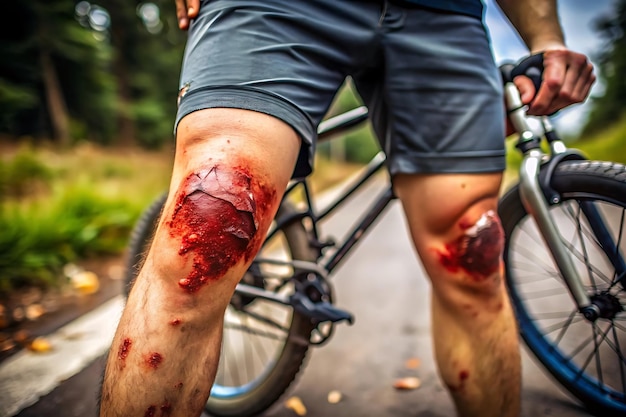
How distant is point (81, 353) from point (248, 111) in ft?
5.84

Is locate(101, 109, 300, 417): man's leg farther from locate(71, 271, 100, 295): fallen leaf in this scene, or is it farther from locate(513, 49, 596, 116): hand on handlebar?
locate(71, 271, 100, 295): fallen leaf

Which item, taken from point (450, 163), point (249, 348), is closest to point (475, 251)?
point (450, 163)

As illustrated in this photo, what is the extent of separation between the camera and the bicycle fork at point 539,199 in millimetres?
1309

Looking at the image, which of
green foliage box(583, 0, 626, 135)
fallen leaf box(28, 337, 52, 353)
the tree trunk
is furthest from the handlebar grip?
the tree trunk

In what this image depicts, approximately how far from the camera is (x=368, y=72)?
3.81 ft

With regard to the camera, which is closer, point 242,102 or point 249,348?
point 242,102

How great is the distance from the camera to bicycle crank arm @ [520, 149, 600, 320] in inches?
51.4

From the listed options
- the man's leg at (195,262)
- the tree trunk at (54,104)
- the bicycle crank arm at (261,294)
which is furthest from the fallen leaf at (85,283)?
the tree trunk at (54,104)

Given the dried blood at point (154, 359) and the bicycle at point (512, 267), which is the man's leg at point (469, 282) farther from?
the dried blood at point (154, 359)

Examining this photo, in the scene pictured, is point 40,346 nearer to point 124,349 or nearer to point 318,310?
point 318,310

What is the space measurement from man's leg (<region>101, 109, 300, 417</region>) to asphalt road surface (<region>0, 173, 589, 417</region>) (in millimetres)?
Answer: 985

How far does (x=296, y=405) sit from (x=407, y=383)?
0.50 metres

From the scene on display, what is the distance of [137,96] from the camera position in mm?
16188

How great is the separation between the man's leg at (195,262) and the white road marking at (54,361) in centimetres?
72
